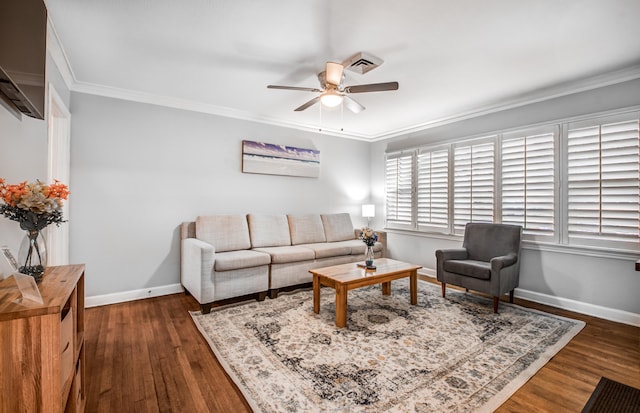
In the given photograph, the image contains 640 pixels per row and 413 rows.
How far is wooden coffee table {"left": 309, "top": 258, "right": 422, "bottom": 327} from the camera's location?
2.87 metres


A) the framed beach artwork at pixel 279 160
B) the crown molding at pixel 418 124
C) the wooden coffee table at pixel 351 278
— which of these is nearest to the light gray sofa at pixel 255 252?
the wooden coffee table at pixel 351 278

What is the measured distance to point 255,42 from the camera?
8.30ft

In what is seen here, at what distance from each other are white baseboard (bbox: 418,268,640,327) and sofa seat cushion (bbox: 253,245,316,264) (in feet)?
8.85

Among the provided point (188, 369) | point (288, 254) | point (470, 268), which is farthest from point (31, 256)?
point (470, 268)

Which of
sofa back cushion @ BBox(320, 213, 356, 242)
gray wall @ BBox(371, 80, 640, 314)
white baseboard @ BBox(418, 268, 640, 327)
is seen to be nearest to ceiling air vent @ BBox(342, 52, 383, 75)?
gray wall @ BBox(371, 80, 640, 314)

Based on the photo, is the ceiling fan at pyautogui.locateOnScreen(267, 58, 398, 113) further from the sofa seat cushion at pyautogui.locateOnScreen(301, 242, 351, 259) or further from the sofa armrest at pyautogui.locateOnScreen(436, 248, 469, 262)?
the sofa armrest at pyautogui.locateOnScreen(436, 248, 469, 262)

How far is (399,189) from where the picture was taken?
17.6ft

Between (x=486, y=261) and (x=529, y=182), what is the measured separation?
1.10 m

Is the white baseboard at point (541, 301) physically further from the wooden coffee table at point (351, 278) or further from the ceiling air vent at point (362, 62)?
the ceiling air vent at point (362, 62)

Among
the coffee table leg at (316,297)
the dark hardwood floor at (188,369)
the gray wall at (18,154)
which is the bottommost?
the dark hardwood floor at (188,369)

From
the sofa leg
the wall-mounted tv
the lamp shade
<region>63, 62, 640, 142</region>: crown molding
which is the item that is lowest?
the sofa leg

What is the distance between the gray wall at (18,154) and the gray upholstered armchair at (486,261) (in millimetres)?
3845

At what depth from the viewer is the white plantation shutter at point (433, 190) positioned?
462 centimetres

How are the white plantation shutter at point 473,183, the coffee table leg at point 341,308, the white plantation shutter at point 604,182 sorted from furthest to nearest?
the white plantation shutter at point 473,183 → the white plantation shutter at point 604,182 → the coffee table leg at point 341,308
